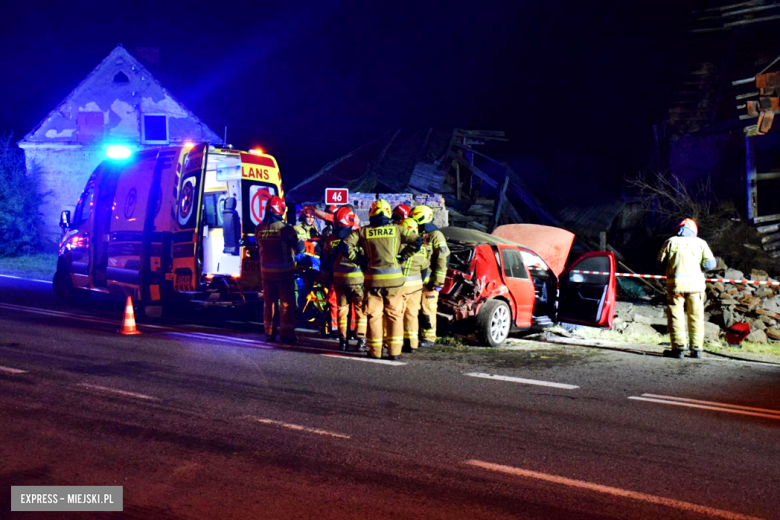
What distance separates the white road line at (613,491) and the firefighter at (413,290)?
167 inches

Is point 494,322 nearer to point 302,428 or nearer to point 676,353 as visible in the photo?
point 676,353

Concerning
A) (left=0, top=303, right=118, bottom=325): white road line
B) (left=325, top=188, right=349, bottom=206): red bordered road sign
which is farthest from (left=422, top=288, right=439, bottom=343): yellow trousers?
(left=325, top=188, right=349, bottom=206): red bordered road sign

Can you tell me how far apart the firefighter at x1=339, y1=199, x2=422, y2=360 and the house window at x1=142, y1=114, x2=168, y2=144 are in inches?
995

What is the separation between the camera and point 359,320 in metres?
9.35

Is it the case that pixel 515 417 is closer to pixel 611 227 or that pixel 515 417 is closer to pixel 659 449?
pixel 659 449

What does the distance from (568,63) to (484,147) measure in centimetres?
647

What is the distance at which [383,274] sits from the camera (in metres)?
8.76

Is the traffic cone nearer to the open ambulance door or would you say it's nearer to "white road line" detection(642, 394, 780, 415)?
the open ambulance door

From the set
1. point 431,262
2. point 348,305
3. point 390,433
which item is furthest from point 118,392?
point 431,262

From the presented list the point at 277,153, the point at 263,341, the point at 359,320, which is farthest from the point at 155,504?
the point at 277,153

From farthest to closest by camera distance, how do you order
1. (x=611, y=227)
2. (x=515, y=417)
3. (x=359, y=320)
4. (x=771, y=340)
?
(x=611, y=227), (x=771, y=340), (x=359, y=320), (x=515, y=417)

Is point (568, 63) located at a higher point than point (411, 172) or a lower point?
higher

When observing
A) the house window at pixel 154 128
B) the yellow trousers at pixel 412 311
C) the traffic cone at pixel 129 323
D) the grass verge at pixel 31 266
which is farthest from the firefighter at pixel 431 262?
the house window at pixel 154 128

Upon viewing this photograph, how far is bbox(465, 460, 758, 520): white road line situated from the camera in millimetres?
4020
